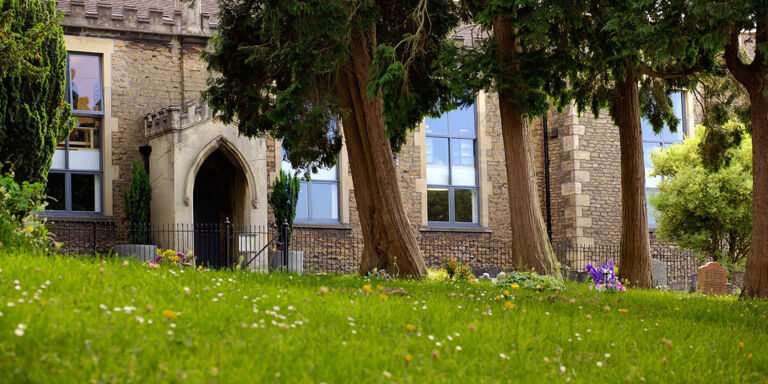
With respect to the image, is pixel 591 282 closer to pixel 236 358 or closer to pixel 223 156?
pixel 236 358

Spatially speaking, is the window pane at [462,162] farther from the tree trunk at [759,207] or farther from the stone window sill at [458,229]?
the tree trunk at [759,207]

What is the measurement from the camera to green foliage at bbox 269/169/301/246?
67.8 feet

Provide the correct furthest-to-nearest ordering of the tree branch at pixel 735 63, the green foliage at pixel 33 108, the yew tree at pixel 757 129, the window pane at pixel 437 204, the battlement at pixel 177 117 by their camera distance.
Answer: the window pane at pixel 437 204 < the battlement at pixel 177 117 < the green foliage at pixel 33 108 < the tree branch at pixel 735 63 < the yew tree at pixel 757 129

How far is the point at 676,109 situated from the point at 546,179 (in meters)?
5.04

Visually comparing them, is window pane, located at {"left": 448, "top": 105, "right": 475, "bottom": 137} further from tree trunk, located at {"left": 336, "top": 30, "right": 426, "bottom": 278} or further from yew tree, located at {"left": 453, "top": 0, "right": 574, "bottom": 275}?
tree trunk, located at {"left": 336, "top": 30, "right": 426, "bottom": 278}

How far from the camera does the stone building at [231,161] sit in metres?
19.8

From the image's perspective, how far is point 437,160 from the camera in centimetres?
2369

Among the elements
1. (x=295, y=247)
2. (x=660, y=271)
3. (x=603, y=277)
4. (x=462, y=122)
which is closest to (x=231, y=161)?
(x=295, y=247)

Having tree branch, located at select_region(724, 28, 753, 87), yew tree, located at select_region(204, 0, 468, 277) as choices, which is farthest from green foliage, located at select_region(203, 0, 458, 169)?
tree branch, located at select_region(724, 28, 753, 87)

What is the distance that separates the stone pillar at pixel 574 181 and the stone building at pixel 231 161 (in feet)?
0.12

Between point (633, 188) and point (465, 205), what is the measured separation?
28.1ft

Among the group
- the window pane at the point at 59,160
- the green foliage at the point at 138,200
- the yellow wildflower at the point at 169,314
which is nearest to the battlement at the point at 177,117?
the green foliage at the point at 138,200

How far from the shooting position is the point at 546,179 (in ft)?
81.1

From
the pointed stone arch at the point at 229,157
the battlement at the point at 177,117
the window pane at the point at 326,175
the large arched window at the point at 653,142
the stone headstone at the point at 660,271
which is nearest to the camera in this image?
the battlement at the point at 177,117
